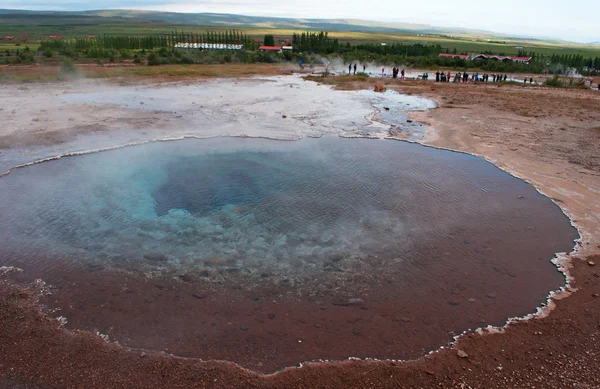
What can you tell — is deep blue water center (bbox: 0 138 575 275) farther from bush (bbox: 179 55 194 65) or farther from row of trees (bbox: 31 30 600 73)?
row of trees (bbox: 31 30 600 73)

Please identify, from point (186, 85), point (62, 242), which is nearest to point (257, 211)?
point (62, 242)

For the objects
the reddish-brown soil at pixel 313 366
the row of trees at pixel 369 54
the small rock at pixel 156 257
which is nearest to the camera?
the reddish-brown soil at pixel 313 366

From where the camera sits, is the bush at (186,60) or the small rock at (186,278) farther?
the bush at (186,60)

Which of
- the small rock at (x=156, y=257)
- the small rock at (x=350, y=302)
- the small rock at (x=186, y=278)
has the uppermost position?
the small rock at (x=156, y=257)

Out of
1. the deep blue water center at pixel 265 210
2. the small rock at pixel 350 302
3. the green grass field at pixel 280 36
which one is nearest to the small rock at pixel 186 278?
the deep blue water center at pixel 265 210

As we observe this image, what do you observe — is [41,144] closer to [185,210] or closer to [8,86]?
[185,210]

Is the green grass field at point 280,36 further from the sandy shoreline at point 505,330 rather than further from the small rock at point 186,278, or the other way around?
the small rock at point 186,278
